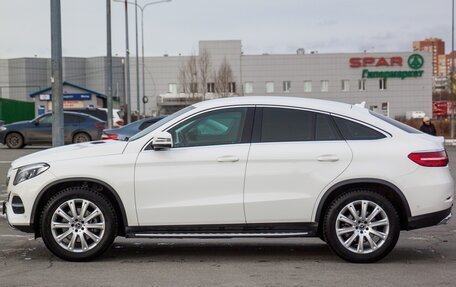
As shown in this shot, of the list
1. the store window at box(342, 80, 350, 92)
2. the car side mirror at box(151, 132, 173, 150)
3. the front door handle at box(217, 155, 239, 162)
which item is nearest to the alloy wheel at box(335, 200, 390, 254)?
the front door handle at box(217, 155, 239, 162)

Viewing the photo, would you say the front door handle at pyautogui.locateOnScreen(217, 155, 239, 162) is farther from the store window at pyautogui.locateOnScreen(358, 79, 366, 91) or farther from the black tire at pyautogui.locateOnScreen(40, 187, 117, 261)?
the store window at pyautogui.locateOnScreen(358, 79, 366, 91)

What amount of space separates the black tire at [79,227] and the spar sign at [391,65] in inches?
2929

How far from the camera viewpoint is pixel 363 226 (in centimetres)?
632

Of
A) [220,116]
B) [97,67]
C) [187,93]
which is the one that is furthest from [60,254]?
[97,67]

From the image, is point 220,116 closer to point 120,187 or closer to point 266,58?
point 120,187

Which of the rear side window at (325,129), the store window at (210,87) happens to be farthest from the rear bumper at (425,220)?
the store window at (210,87)

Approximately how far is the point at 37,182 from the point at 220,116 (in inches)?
78.4

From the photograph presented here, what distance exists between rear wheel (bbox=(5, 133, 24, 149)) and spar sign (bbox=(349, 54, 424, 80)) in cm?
6003

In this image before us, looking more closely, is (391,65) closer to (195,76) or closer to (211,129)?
(195,76)

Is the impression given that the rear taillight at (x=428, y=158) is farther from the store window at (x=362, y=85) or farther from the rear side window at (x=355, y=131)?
the store window at (x=362, y=85)

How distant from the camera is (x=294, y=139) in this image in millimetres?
6445

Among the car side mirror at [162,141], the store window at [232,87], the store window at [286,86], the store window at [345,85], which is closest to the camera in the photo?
the car side mirror at [162,141]

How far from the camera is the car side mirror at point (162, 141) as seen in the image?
6.24 metres

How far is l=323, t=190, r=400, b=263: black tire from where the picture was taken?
6.30 meters
